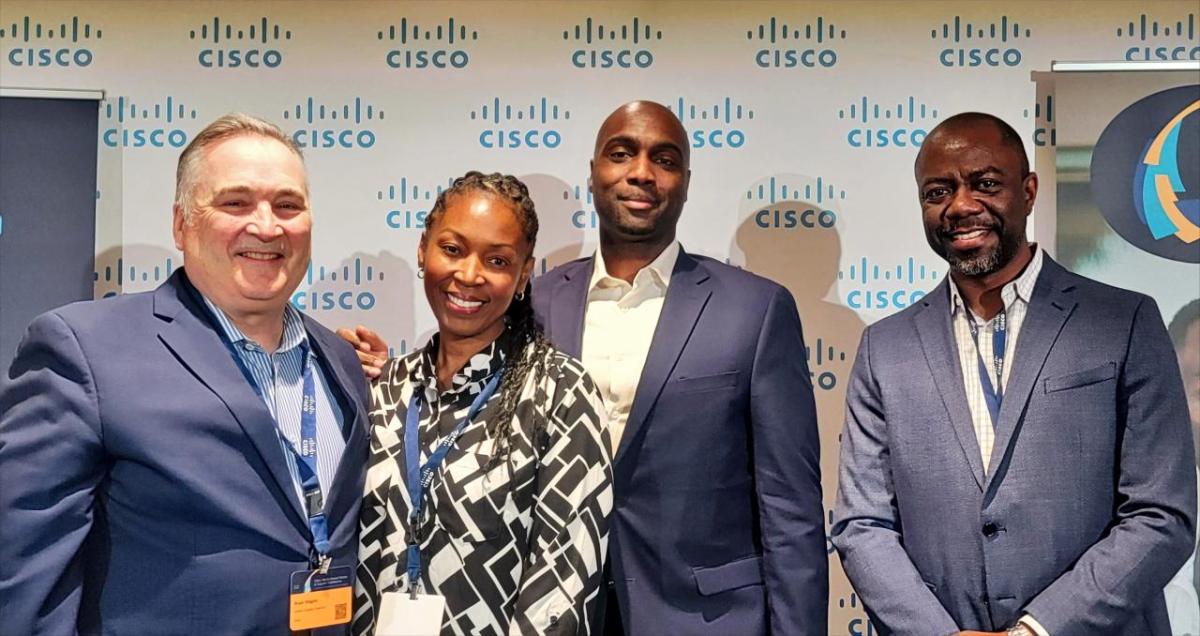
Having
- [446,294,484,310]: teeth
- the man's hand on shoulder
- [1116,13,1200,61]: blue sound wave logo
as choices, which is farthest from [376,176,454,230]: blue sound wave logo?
[1116,13,1200,61]: blue sound wave logo

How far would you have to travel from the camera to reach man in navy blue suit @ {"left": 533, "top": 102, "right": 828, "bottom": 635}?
2.82m

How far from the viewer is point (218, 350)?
2348 millimetres

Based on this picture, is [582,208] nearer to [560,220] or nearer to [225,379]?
[560,220]

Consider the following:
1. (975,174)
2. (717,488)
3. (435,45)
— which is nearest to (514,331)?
(717,488)

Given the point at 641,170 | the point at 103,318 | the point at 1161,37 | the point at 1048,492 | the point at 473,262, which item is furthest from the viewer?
the point at 1161,37

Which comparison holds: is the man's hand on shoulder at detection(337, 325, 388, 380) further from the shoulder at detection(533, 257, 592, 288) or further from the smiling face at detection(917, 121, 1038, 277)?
the smiling face at detection(917, 121, 1038, 277)

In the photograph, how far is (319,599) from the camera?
2316 millimetres

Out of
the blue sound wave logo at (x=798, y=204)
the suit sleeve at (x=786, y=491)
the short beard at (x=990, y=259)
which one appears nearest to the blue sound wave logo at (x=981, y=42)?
the blue sound wave logo at (x=798, y=204)

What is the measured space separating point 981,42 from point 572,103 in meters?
1.40

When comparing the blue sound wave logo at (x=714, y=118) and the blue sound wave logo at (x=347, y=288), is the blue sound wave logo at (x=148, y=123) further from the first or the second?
the blue sound wave logo at (x=714, y=118)

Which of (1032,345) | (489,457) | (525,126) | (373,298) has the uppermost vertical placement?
(525,126)

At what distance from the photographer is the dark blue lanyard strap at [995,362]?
2809mm

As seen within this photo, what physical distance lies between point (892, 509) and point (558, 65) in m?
1.89

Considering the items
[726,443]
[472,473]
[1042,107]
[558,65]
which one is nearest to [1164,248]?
[1042,107]
